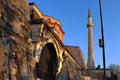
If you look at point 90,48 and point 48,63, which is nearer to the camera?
point 48,63

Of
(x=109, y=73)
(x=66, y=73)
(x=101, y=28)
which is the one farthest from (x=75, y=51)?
(x=101, y=28)

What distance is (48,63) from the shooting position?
13.5 meters

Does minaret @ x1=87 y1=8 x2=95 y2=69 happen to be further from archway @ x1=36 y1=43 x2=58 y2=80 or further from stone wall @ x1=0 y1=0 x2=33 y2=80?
stone wall @ x1=0 y1=0 x2=33 y2=80

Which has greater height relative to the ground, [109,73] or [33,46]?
[33,46]

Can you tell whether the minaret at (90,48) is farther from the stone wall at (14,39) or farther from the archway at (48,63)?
the stone wall at (14,39)

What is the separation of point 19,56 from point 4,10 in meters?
1.69

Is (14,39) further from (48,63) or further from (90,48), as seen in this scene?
(90,48)

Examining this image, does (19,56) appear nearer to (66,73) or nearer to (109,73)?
(66,73)

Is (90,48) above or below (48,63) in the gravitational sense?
above

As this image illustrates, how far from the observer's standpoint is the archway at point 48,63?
12.2m

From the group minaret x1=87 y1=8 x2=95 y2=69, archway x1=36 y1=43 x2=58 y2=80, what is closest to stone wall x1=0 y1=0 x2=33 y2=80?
archway x1=36 y1=43 x2=58 y2=80

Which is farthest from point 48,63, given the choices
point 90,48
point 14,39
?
point 90,48

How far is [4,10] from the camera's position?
9133mm

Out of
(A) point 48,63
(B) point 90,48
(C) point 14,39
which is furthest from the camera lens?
(B) point 90,48
